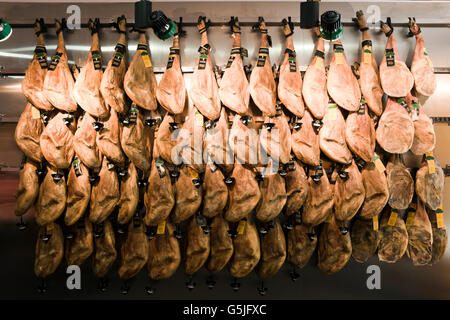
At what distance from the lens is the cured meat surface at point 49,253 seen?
2742mm

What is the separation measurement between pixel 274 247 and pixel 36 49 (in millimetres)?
2765

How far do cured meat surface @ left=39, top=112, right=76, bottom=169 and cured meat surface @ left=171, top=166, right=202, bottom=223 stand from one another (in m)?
0.98

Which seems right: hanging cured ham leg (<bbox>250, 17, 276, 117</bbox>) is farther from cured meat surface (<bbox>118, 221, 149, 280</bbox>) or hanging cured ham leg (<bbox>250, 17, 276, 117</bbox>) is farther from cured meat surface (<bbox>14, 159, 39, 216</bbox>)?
cured meat surface (<bbox>14, 159, 39, 216</bbox>)

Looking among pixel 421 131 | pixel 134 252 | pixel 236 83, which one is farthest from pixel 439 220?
pixel 134 252

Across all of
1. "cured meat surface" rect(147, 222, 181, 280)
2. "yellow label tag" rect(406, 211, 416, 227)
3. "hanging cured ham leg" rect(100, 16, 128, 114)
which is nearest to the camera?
"hanging cured ham leg" rect(100, 16, 128, 114)

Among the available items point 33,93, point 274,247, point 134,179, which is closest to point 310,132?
point 274,247

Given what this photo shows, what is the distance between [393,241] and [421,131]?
101 cm

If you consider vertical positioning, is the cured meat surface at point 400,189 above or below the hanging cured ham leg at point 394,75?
below

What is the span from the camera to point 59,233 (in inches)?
110

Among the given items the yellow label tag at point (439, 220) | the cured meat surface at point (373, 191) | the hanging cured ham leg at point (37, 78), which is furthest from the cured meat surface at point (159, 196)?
the yellow label tag at point (439, 220)

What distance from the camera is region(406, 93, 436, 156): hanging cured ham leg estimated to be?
106 inches

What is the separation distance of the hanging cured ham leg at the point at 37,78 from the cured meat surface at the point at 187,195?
4.37 ft

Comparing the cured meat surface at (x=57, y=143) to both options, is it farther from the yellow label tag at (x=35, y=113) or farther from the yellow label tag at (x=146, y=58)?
the yellow label tag at (x=146, y=58)

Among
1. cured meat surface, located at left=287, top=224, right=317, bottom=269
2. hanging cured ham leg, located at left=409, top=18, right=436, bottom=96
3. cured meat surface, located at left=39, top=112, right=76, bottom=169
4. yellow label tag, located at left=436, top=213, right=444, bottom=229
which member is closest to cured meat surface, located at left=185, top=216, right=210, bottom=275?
cured meat surface, located at left=287, top=224, right=317, bottom=269
